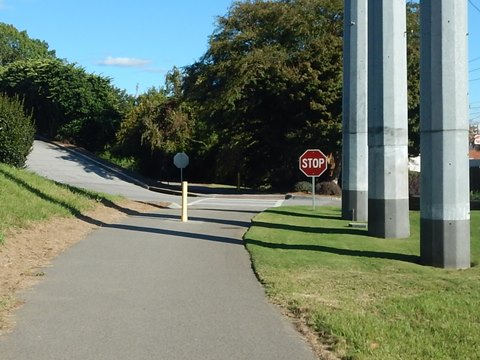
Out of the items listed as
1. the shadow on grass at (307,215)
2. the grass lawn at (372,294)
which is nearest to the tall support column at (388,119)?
the grass lawn at (372,294)

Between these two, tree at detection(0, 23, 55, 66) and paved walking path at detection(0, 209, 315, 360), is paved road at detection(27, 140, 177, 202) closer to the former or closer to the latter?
paved walking path at detection(0, 209, 315, 360)

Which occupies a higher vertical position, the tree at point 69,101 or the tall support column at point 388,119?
the tree at point 69,101

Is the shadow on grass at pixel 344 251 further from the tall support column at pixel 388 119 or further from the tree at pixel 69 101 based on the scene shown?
the tree at pixel 69 101

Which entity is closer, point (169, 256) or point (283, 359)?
point (283, 359)

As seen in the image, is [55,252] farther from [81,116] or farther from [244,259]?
[81,116]

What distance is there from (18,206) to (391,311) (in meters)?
10.0

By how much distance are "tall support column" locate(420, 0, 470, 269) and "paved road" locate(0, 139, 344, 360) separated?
350cm

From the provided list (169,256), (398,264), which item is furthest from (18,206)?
(398,264)

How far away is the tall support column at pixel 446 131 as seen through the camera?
35.7 feet

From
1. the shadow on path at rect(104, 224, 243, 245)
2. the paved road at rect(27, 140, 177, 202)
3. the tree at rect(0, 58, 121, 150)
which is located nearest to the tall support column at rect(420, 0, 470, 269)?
the shadow on path at rect(104, 224, 243, 245)

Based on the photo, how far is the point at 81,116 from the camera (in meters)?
58.4

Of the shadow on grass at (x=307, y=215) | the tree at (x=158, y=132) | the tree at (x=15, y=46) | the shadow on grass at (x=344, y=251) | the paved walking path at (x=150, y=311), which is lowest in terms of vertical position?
the paved walking path at (x=150, y=311)

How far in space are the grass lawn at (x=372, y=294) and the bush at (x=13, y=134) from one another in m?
10.8

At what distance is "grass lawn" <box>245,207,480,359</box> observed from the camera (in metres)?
5.96
